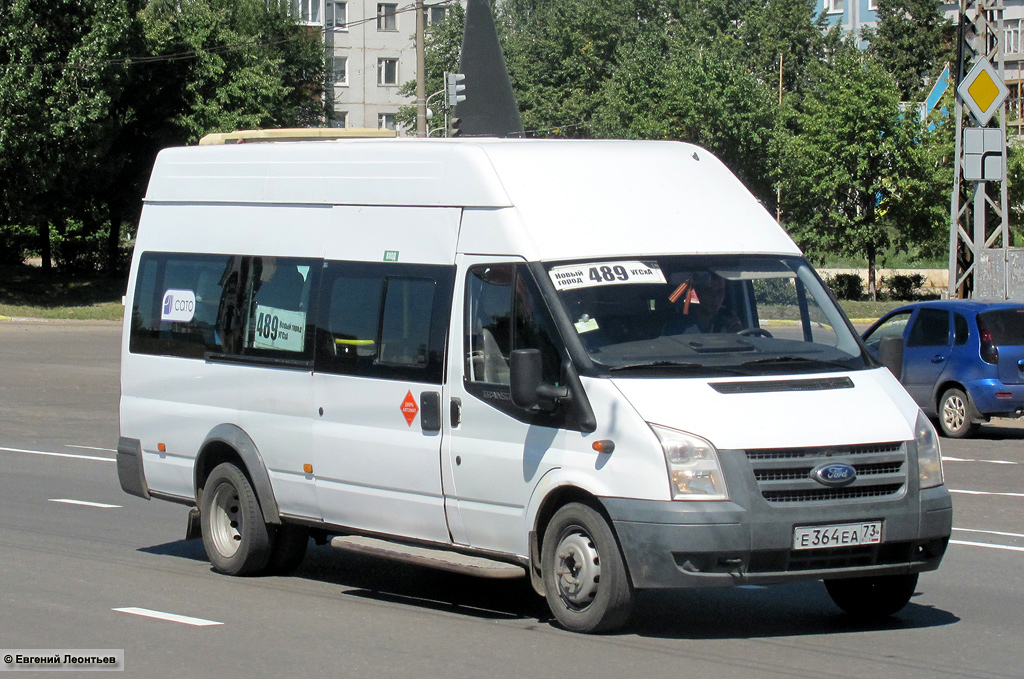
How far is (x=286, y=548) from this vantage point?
8961 millimetres

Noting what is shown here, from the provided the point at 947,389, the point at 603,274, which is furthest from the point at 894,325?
the point at 603,274

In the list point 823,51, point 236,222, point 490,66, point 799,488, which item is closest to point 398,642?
point 799,488

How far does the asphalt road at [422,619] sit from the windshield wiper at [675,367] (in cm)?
133

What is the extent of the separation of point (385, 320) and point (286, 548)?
6.16 feet

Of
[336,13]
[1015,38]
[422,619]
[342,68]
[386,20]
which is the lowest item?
[422,619]

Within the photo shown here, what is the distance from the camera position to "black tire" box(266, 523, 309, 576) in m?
8.91

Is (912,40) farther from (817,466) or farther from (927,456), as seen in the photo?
(817,466)

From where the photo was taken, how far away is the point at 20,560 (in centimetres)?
929

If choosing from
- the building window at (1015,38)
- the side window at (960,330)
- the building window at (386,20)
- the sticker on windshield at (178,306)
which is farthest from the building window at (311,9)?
the sticker on windshield at (178,306)

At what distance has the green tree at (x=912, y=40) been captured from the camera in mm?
83375

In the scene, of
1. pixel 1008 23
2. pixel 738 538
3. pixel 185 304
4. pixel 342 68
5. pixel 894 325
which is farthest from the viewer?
pixel 342 68

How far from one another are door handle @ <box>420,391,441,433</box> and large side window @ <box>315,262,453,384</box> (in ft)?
0.28

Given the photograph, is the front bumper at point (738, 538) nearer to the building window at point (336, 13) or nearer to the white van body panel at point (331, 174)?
the white van body panel at point (331, 174)

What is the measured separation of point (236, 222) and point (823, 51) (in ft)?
290
